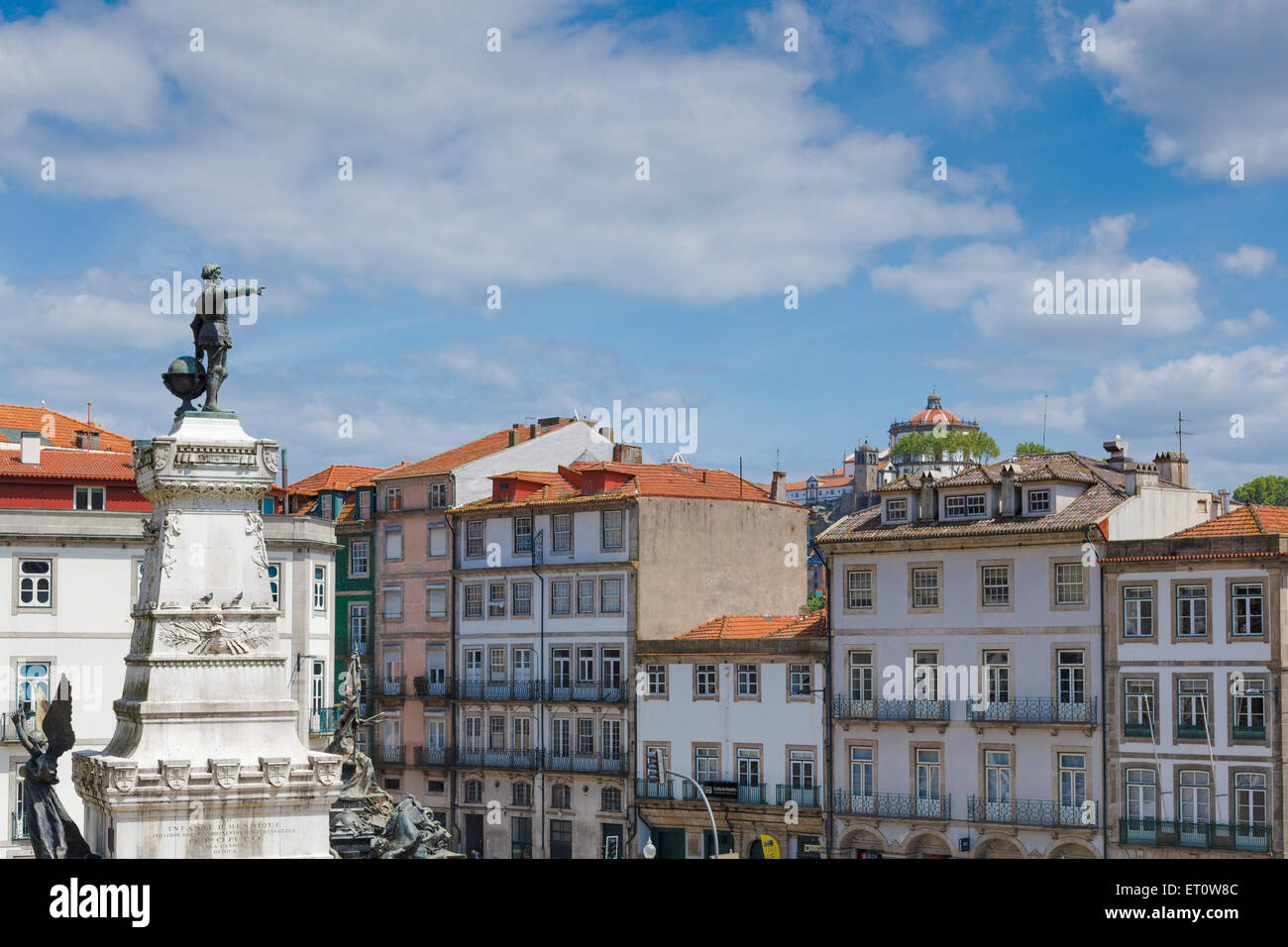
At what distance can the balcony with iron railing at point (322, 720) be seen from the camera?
5622 cm

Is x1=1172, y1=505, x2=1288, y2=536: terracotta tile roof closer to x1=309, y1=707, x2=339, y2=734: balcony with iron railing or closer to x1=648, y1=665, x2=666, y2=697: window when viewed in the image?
x1=648, y1=665, x2=666, y2=697: window

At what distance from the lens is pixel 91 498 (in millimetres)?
56219

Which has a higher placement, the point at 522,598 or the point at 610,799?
the point at 522,598

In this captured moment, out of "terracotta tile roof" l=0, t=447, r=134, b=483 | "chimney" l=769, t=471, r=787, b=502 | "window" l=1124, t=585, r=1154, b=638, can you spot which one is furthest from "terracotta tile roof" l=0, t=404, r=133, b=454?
"window" l=1124, t=585, r=1154, b=638

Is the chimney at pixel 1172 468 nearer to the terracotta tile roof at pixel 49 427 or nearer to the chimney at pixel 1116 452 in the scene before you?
the chimney at pixel 1116 452

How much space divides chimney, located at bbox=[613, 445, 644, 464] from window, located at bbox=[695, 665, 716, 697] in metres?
13.1

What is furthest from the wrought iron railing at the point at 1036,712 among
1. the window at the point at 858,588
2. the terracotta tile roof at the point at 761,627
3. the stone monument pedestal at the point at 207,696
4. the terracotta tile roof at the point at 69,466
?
the stone monument pedestal at the point at 207,696

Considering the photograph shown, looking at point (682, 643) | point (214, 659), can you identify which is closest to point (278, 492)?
point (682, 643)

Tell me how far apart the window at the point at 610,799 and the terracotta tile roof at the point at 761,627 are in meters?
5.91

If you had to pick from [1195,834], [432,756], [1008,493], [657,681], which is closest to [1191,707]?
[1195,834]

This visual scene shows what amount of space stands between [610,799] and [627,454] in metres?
15.7

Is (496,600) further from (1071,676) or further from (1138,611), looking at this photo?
(1138,611)
